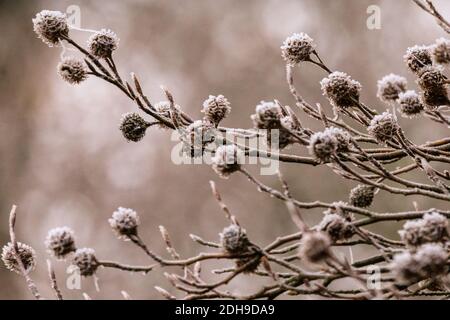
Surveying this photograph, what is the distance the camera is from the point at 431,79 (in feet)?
3.48

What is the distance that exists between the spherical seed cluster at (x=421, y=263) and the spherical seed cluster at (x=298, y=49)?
0.56 meters

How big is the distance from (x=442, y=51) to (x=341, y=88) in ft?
0.64

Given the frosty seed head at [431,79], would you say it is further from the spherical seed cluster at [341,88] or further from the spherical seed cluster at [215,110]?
the spherical seed cluster at [215,110]

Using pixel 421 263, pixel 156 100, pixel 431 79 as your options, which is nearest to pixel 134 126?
pixel 431 79

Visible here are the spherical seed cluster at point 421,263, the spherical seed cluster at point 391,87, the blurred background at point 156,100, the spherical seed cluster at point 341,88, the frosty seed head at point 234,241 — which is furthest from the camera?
the blurred background at point 156,100

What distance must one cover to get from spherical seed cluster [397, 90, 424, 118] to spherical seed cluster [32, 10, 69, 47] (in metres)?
0.59

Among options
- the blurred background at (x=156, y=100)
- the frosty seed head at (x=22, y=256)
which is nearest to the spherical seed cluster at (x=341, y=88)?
the frosty seed head at (x=22, y=256)

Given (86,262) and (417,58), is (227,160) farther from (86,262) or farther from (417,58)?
(417,58)

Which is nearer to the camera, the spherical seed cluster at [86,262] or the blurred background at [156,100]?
the spherical seed cluster at [86,262]

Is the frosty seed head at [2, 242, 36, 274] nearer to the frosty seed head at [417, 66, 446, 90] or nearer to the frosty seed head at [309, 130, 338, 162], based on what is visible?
the frosty seed head at [309, 130, 338, 162]

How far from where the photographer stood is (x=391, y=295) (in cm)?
86

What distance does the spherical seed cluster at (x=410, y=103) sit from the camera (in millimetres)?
1027
